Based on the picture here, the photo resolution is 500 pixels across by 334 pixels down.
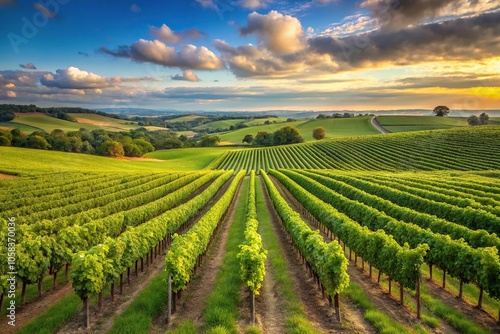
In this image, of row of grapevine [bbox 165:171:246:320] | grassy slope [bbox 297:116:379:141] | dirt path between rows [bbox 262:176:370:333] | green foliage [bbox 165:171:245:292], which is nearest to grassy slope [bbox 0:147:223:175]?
green foliage [bbox 165:171:245:292]

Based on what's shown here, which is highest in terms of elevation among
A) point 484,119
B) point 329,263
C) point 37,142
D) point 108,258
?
point 484,119

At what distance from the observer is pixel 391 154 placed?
81.6 meters

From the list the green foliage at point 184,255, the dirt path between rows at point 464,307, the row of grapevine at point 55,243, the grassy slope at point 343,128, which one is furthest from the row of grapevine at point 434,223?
the grassy slope at point 343,128

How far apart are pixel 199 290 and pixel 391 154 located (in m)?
78.3

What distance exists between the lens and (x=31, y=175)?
157 feet

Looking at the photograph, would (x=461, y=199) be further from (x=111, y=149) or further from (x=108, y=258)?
(x=111, y=149)

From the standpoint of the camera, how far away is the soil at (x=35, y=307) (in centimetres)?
1170

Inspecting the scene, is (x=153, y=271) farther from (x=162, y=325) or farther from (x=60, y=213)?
(x=60, y=213)

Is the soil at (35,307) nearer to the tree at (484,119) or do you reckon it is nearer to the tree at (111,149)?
the tree at (111,149)

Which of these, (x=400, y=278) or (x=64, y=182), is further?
(x=64, y=182)

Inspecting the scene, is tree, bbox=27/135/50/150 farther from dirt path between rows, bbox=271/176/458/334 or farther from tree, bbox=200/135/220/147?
dirt path between rows, bbox=271/176/458/334

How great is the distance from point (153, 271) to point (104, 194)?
2210cm

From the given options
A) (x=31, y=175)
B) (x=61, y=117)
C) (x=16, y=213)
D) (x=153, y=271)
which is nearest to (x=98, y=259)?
(x=153, y=271)

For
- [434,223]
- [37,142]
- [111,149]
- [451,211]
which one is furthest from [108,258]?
[37,142]
